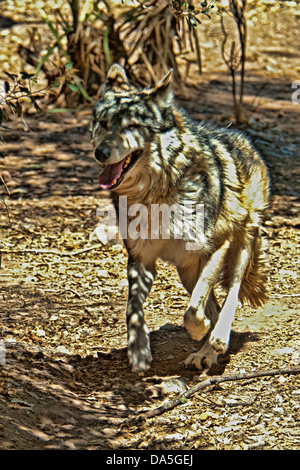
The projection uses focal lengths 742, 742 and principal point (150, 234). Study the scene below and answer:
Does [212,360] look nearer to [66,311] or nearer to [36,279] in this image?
[66,311]

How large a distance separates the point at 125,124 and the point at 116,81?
587 mm

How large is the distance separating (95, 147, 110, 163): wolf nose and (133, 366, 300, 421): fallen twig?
1.58m

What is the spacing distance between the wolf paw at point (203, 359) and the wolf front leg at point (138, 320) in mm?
302

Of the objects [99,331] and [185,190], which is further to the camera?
[99,331]

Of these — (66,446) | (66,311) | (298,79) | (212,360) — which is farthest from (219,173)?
(298,79)

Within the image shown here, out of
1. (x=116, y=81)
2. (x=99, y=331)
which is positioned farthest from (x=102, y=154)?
(x=99, y=331)

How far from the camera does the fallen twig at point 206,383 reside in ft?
15.2

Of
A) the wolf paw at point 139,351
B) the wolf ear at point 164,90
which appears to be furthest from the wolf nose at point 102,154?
the wolf paw at point 139,351

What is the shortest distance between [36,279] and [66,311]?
2.70ft

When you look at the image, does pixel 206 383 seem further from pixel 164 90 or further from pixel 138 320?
pixel 164 90

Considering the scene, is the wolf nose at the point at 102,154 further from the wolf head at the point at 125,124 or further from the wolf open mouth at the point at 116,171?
the wolf open mouth at the point at 116,171

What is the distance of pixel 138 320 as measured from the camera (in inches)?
208

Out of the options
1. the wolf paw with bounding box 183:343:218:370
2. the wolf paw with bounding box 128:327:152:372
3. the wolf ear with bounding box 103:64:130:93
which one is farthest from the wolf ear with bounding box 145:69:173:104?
the wolf paw with bounding box 183:343:218:370

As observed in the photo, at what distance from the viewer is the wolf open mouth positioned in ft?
15.4
